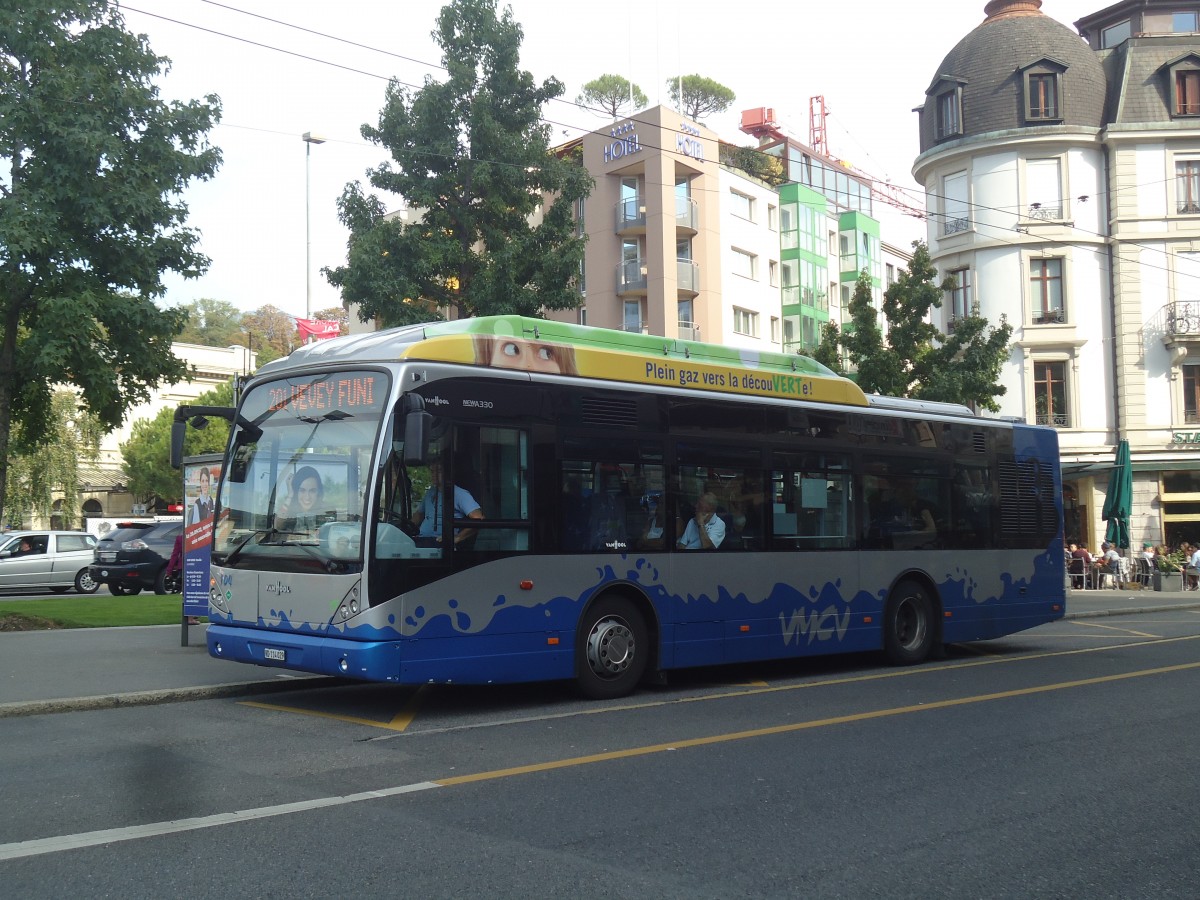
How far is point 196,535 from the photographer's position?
13.7 m

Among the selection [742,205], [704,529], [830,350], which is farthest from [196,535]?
[742,205]

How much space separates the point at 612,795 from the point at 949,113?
40.4m

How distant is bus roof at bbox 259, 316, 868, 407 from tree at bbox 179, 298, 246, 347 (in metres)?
84.2

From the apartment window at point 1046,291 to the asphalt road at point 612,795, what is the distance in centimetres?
3168

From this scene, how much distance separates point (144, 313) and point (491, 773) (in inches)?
463

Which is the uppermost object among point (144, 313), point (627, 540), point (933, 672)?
point (144, 313)

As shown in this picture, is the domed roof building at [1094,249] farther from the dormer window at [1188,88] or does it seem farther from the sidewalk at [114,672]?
the sidewalk at [114,672]

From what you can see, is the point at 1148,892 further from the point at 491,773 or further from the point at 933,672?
the point at 933,672

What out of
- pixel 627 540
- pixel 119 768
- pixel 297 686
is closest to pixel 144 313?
pixel 297 686

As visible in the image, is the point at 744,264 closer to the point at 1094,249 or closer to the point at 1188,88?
the point at 1094,249

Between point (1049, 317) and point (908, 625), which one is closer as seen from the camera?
point (908, 625)

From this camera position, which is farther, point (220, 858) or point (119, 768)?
point (119, 768)

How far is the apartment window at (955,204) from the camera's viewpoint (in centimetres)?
4188

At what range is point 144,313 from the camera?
1683cm
